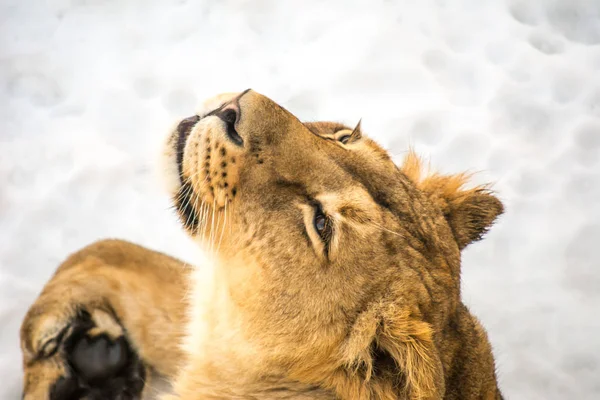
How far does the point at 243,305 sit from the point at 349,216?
538 millimetres

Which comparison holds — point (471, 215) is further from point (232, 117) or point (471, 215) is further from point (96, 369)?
point (96, 369)

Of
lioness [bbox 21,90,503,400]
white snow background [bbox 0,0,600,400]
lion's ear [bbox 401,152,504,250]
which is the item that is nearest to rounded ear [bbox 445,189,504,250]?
lion's ear [bbox 401,152,504,250]

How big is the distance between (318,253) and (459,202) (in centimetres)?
98

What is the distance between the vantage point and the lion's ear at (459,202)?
3338 mm

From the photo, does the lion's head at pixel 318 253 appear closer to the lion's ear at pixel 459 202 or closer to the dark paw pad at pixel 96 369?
the lion's ear at pixel 459 202

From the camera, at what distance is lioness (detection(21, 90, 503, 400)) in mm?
2617

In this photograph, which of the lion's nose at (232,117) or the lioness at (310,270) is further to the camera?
the lion's nose at (232,117)

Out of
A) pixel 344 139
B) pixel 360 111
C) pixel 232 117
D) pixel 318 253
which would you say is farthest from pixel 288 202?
pixel 360 111

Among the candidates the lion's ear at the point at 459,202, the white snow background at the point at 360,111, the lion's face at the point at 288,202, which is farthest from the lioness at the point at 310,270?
the white snow background at the point at 360,111

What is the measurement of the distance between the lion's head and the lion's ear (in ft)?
1.18

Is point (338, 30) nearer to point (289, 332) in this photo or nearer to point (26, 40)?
point (26, 40)

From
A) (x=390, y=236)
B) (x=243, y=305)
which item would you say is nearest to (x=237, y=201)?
(x=243, y=305)

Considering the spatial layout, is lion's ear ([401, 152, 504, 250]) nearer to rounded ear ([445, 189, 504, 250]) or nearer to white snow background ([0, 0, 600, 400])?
rounded ear ([445, 189, 504, 250])

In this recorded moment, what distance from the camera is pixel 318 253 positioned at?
268 cm
